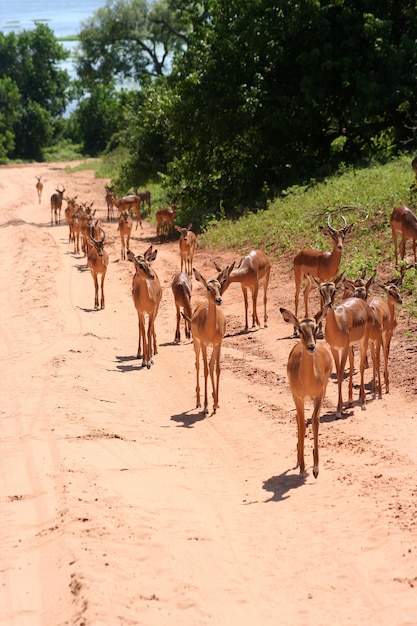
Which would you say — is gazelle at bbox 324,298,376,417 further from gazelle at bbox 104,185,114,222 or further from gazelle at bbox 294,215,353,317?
gazelle at bbox 104,185,114,222

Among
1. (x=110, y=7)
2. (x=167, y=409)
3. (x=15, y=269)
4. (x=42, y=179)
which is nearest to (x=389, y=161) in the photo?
(x=15, y=269)

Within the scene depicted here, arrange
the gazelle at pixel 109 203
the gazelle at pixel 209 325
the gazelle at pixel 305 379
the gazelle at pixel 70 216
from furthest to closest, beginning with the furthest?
the gazelle at pixel 109 203
the gazelle at pixel 70 216
the gazelle at pixel 209 325
the gazelle at pixel 305 379

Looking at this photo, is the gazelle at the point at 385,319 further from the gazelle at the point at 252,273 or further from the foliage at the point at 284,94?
the foliage at the point at 284,94

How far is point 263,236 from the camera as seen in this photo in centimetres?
2275

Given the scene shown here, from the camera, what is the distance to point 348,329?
11.7 metres

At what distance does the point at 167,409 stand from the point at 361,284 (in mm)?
3805

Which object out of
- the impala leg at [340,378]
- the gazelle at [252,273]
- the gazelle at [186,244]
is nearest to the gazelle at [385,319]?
the impala leg at [340,378]

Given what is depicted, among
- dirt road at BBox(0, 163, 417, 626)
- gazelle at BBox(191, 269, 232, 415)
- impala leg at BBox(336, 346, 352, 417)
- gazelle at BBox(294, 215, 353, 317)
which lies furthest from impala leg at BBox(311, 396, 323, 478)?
gazelle at BBox(294, 215, 353, 317)

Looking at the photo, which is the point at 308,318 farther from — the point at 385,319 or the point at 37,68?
the point at 37,68

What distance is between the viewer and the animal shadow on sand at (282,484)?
920 centimetres

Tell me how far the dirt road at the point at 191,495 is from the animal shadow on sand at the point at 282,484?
0.02 metres

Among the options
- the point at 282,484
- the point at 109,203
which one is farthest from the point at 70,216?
the point at 282,484

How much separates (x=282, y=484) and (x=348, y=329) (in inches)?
114

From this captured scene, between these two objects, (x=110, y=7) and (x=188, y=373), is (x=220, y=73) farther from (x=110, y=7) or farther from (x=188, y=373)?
(x=110, y=7)
